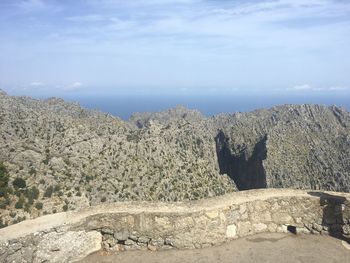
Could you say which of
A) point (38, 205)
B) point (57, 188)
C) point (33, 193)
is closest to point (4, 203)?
point (38, 205)

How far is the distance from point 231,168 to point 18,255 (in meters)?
115

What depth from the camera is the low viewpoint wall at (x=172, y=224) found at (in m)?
11.1

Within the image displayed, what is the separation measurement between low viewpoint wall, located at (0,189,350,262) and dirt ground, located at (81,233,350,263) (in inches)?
10.5

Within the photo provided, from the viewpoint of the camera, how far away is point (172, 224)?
1224cm

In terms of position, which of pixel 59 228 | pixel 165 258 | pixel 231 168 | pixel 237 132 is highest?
pixel 59 228

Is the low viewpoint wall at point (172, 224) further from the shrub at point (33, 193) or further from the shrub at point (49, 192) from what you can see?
the shrub at point (49, 192)

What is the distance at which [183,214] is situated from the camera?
12.3 m

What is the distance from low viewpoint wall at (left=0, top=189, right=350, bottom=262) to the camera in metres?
11.1

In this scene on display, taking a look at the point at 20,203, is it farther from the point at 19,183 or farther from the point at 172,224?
the point at 172,224

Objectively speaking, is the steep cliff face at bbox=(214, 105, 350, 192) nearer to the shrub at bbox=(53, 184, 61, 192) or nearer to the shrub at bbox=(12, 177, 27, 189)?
the shrub at bbox=(53, 184, 61, 192)

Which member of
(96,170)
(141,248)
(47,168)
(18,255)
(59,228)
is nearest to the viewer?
(18,255)

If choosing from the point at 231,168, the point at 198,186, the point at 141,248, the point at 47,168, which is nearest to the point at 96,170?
the point at 47,168

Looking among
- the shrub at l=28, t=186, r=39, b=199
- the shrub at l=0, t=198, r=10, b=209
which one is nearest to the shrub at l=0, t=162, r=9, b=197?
the shrub at l=0, t=198, r=10, b=209

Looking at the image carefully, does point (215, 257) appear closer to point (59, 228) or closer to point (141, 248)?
point (141, 248)
